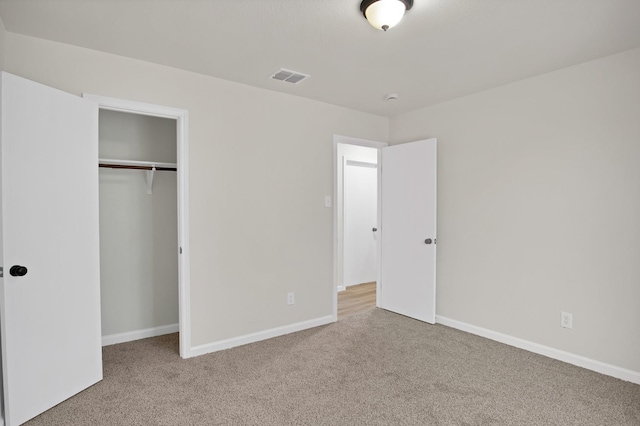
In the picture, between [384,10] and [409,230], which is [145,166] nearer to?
[384,10]

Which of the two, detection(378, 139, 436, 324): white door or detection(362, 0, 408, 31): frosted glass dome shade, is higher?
detection(362, 0, 408, 31): frosted glass dome shade

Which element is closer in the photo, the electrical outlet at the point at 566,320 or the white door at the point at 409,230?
the electrical outlet at the point at 566,320

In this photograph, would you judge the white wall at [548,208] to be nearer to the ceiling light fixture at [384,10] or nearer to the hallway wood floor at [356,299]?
the hallway wood floor at [356,299]

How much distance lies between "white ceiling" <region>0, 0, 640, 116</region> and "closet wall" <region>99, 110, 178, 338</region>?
0.93 metres

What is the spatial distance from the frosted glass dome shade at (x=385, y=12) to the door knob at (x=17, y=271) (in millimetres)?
2525

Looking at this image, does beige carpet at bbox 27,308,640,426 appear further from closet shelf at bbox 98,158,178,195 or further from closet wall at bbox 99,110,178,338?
closet shelf at bbox 98,158,178,195

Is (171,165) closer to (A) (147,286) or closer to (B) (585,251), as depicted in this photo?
(A) (147,286)

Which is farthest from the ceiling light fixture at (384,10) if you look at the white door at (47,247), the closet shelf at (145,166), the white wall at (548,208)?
the closet shelf at (145,166)

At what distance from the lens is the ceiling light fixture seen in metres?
1.92

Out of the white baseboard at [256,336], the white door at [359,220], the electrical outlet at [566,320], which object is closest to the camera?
the electrical outlet at [566,320]

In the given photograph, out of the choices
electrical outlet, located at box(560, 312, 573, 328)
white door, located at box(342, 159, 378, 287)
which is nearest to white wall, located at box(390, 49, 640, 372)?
electrical outlet, located at box(560, 312, 573, 328)

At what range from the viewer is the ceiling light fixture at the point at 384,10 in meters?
1.92

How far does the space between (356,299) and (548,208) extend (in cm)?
274

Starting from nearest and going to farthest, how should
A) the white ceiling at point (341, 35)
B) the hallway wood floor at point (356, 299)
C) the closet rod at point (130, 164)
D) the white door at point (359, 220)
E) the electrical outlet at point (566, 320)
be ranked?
the white ceiling at point (341, 35) < the electrical outlet at point (566, 320) < the closet rod at point (130, 164) < the hallway wood floor at point (356, 299) < the white door at point (359, 220)
